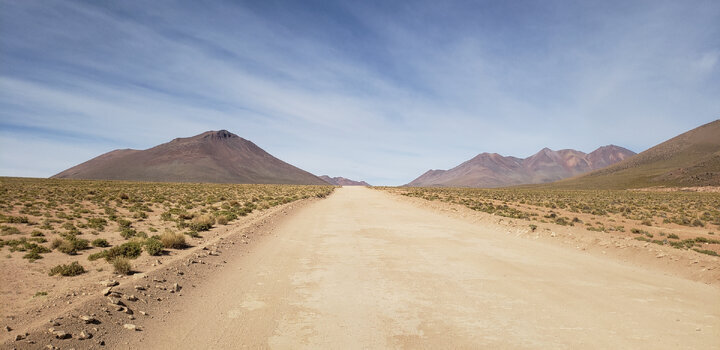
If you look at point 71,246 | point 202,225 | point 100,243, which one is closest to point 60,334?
point 71,246

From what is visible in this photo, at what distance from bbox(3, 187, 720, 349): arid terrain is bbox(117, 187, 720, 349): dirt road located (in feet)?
0.09

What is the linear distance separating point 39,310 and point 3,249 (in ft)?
23.6

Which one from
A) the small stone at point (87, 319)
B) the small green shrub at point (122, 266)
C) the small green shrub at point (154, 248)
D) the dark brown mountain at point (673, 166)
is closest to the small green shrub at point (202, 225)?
the small green shrub at point (154, 248)

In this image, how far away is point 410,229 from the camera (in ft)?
51.9

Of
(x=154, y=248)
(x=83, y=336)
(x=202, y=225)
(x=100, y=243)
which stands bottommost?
(x=83, y=336)

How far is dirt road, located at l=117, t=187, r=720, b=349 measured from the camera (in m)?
4.75

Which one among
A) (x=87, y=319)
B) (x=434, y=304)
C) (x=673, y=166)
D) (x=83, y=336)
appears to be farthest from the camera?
(x=673, y=166)

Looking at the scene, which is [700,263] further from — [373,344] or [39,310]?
[39,310]

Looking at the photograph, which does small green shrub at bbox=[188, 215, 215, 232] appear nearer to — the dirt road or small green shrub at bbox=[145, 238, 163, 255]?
small green shrub at bbox=[145, 238, 163, 255]

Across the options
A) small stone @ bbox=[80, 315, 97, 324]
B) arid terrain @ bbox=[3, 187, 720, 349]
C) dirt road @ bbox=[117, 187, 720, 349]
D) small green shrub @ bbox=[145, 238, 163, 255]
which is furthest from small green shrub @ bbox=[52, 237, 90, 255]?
small stone @ bbox=[80, 315, 97, 324]

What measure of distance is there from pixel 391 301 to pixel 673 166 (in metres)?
176

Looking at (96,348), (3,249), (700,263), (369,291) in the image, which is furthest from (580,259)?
(3,249)

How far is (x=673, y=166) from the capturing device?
13000 cm

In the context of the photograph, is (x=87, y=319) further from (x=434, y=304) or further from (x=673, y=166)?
(x=673, y=166)
